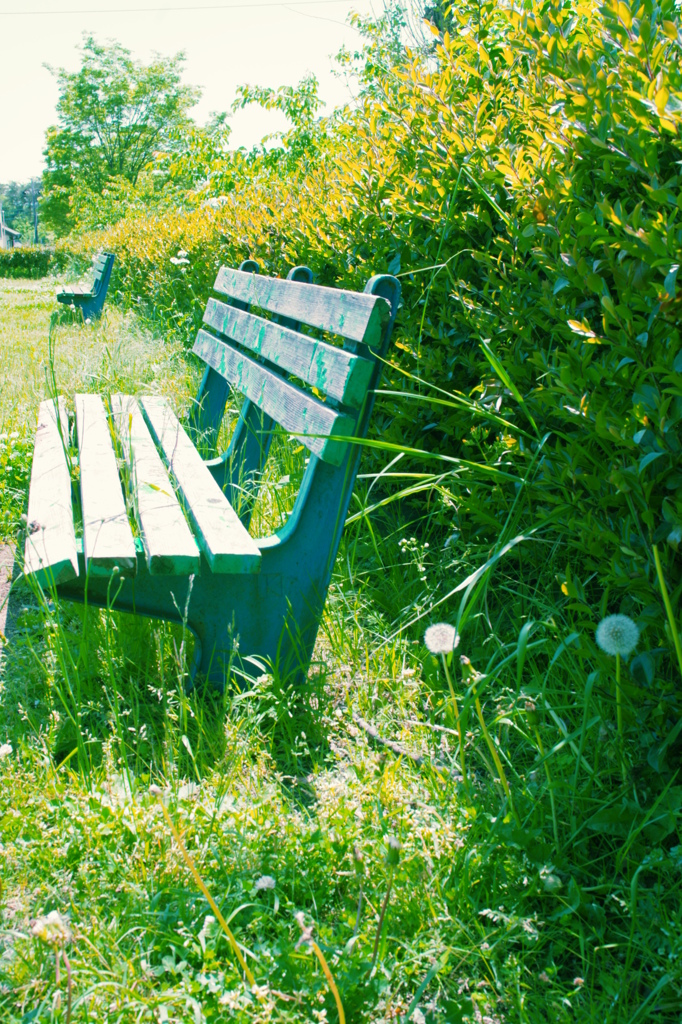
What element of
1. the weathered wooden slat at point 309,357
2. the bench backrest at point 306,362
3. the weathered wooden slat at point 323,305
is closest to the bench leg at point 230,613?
the bench backrest at point 306,362

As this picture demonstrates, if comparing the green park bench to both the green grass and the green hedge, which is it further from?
the green hedge

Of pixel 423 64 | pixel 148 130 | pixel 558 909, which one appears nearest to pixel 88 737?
pixel 558 909

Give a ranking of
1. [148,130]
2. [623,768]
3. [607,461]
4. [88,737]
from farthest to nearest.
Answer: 1. [148,130]
2. [88,737]
3. [607,461]
4. [623,768]

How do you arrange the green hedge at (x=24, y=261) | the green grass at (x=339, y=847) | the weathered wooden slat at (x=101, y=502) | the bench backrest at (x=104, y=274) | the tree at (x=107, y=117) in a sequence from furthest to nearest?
the tree at (x=107, y=117) → the green hedge at (x=24, y=261) → the bench backrest at (x=104, y=274) → the weathered wooden slat at (x=101, y=502) → the green grass at (x=339, y=847)

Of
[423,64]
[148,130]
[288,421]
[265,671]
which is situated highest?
[148,130]

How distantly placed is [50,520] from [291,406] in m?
0.69

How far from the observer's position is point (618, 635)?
4.21 ft

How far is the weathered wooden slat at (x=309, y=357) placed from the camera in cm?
169

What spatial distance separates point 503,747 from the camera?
1.74 metres

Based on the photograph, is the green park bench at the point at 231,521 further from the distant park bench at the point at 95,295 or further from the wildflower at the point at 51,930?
the distant park bench at the point at 95,295

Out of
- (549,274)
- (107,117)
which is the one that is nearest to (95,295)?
(549,274)

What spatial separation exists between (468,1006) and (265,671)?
3.18ft

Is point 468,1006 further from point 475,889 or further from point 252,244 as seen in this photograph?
point 252,244

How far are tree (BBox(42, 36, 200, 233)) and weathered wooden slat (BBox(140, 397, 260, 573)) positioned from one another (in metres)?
55.1
